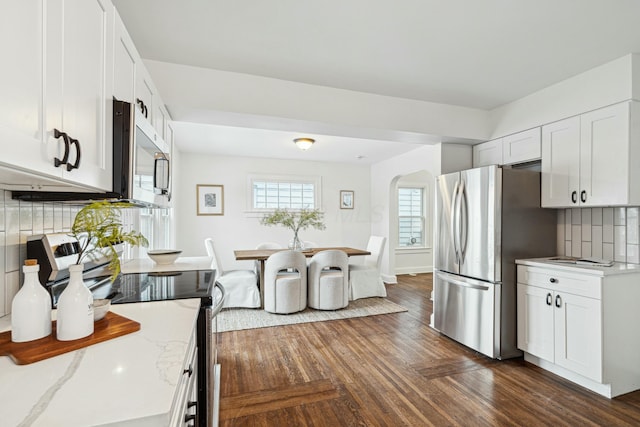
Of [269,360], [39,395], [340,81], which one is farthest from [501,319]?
[39,395]

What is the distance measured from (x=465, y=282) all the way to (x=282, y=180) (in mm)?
4005

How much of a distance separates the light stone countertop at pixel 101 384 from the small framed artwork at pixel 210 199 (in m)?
4.73

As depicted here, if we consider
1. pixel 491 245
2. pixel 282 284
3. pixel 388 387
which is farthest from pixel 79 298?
pixel 282 284

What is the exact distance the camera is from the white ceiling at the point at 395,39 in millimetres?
1745

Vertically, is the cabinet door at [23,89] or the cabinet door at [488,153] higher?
the cabinet door at [488,153]

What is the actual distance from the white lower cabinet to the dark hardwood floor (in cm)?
12

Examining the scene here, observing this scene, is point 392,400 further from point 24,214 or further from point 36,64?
point 36,64

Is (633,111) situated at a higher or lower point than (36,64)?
higher

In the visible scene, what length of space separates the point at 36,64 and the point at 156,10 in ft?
4.23

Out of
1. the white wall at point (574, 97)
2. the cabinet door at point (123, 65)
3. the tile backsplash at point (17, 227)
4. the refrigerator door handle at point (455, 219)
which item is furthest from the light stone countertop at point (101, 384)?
the white wall at point (574, 97)

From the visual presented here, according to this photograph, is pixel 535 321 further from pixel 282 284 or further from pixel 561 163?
pixel 282 284

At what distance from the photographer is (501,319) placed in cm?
269

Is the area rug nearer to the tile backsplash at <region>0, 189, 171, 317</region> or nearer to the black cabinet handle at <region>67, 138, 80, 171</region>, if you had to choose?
the tile backsplash at <region>0, 189, 171, 317</region>

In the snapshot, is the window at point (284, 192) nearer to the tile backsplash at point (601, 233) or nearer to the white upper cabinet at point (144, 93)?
the white upper cabinet at point (144, 93)
